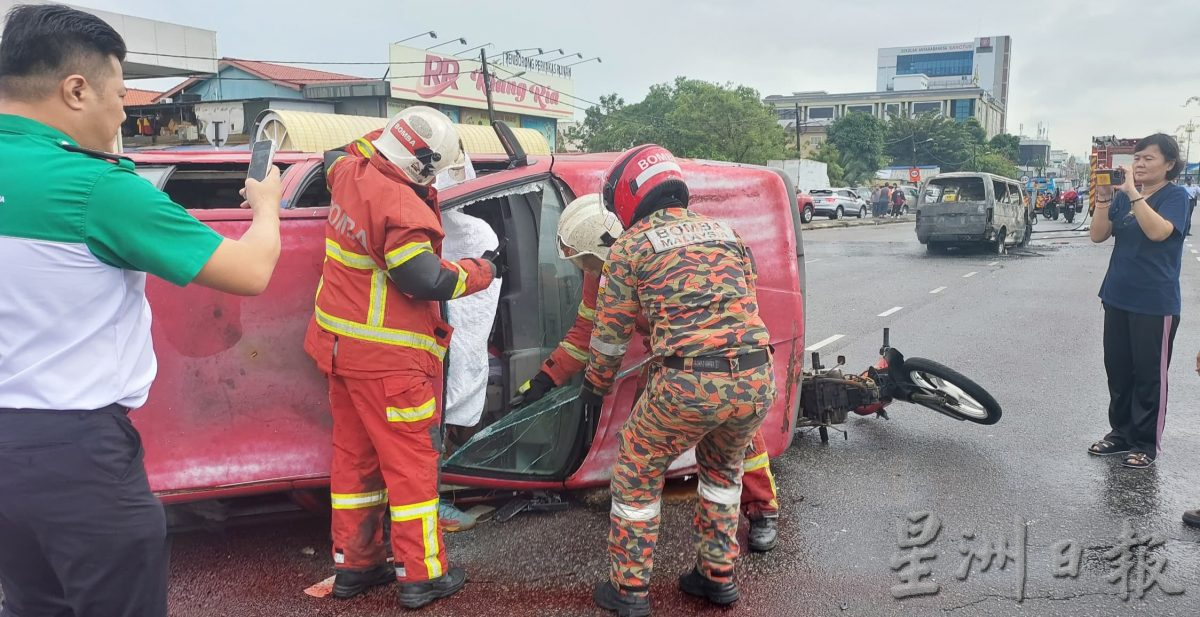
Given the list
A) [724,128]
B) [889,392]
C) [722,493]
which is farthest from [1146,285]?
[724,128]

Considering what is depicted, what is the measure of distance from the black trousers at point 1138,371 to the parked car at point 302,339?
6.19 feet

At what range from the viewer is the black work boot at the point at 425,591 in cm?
289

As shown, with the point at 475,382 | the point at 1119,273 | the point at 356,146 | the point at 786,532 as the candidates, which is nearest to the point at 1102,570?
the point at 786,532

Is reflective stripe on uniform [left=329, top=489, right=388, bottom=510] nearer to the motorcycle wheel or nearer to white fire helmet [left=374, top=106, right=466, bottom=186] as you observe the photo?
white fire helmet [left=374, top=106, right=466, bottom=186]

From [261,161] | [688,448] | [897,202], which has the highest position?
[897,202]

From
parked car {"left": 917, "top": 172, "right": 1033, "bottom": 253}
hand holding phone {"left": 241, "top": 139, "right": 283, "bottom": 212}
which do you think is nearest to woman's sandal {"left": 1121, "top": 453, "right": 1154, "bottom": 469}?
hand holding phone {"left": 241, "top": 139, "right": 283, "bottom": 212}

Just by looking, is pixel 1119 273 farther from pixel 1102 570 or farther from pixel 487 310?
pixel 487 310

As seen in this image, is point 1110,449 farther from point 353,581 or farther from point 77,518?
point 77,518

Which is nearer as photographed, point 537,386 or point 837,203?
point 537,386

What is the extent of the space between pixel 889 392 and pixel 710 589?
2.19 m

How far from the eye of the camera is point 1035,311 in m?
9.95

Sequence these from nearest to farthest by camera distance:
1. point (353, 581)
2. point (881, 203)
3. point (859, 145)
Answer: point (353, 581)
point (881, 203)
point (859, 145)

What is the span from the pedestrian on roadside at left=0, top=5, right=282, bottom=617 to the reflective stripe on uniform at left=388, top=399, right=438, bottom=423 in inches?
40.5

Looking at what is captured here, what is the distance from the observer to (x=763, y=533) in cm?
339
